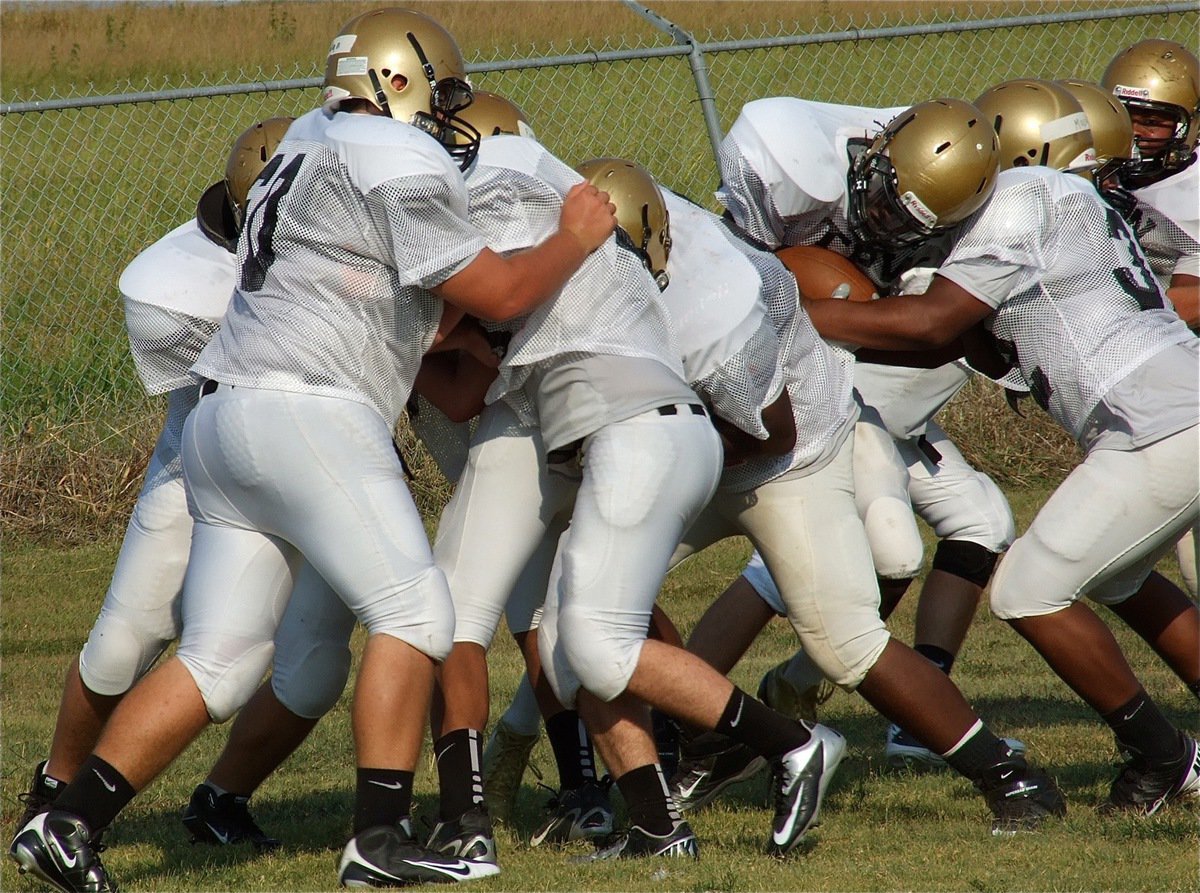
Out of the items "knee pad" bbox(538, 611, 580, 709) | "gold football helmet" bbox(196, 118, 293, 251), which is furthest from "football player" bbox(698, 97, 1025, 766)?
"gold football helmet" bbox(196, 118, 293, 251)

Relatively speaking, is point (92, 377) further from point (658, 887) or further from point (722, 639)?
point (658, 887)

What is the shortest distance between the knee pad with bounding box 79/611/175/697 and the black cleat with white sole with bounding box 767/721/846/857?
68.6 inches

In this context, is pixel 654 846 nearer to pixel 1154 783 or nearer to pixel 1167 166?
pixel 1154 783

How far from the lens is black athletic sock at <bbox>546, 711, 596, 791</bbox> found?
15.0 feet

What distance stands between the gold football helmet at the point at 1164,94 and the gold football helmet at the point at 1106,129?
34 cm

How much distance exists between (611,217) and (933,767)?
7.78 feet

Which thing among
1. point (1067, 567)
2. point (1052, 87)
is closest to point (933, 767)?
point (1067, 567)

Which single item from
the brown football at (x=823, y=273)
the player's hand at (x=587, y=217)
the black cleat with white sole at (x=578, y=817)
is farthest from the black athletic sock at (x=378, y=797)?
the brown football at (x=823, y=273)

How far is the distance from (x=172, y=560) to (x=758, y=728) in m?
1.67

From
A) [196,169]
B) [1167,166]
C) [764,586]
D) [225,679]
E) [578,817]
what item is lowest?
[196,169]

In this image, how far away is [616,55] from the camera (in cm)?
820

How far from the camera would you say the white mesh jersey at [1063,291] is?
4.39 m

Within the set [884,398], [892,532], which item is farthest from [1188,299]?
[892,532]

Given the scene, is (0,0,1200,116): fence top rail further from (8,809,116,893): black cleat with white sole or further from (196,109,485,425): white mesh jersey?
(8,809,116,893): black cleat with white sole
